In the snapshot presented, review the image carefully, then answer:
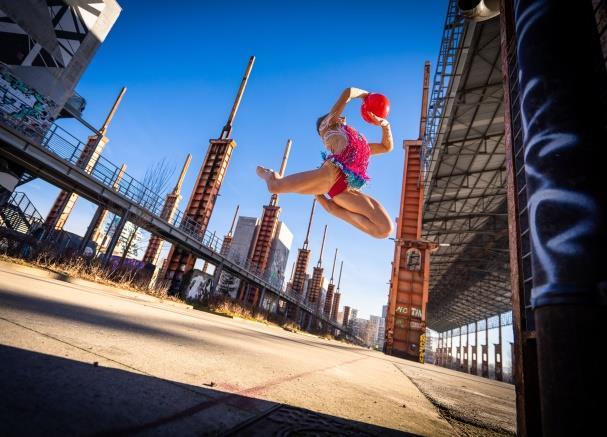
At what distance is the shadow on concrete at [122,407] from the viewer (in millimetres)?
572

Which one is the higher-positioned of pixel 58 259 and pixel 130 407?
pixel 58 259

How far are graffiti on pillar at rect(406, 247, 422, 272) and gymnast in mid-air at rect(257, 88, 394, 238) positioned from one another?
10.7 m

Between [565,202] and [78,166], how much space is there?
50.0ft

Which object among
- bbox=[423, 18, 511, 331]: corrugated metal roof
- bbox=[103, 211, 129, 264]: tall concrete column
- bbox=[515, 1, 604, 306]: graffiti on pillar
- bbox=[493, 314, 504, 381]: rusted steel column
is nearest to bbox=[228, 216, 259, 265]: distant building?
bbox=[423, 18, 511, 331]: corrugated metal roof

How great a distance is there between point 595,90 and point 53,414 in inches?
57.0

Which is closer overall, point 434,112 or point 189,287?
point 434,112

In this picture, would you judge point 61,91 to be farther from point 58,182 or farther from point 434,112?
point 434,112

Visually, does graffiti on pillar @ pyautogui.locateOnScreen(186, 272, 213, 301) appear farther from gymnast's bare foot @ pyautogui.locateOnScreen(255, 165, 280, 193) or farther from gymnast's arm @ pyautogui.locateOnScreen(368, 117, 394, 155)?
gymnast's arm @ pyautogui.locateOnScreen(368, 117, 394, 155)

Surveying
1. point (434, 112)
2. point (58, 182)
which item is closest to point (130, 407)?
point (434, 112)

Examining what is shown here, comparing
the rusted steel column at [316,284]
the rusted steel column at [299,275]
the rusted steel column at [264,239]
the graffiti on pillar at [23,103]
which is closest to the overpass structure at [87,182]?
the graffiti on pillar at [23,103]

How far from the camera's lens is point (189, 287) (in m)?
16.9

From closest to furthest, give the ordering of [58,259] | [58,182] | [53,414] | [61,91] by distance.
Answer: [53,414], [58,259], [58,182], [61,91]

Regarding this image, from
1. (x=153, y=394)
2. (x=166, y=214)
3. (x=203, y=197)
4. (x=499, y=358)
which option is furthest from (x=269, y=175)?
(x=499, y=358)

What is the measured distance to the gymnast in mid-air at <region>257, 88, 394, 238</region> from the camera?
2.96 meters
